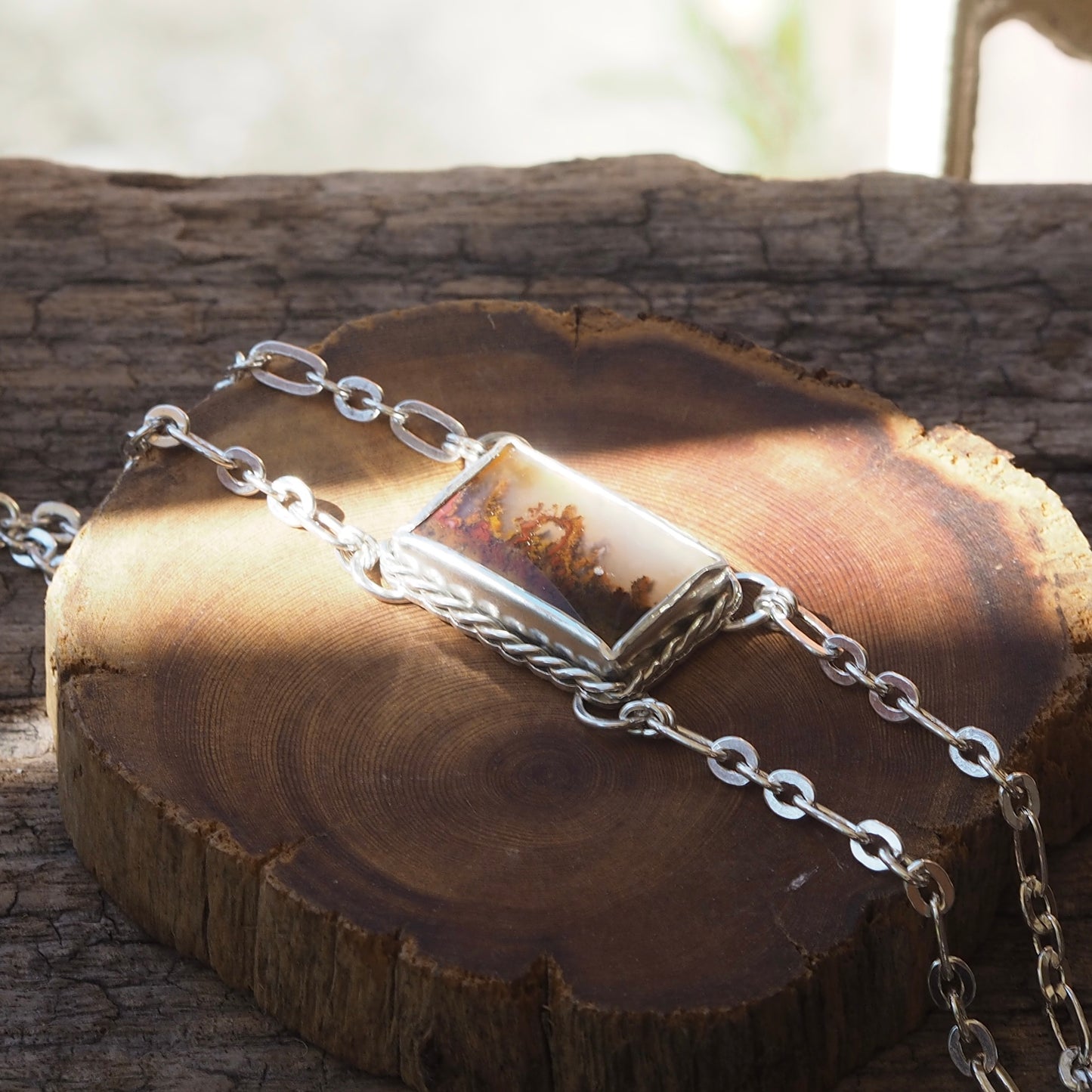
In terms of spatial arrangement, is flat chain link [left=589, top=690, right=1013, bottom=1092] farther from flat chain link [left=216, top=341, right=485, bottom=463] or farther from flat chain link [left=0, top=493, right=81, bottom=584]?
flat chain link [left=0, top=493, right=81, bottom=584]

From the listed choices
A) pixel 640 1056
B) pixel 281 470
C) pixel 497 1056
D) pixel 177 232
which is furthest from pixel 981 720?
pixel 177 232

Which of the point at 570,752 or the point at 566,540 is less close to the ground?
the point at 566,540

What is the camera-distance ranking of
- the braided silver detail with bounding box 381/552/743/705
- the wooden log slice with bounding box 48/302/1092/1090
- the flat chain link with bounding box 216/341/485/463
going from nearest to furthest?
the wooden log slice with bounding box 48/302/1092/1090
the braided silver detail with bounding box 381/552/743/705
the flat chain link with bounding box 216/341/485/463

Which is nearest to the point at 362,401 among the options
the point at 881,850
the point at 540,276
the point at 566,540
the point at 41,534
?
the point at 566,540

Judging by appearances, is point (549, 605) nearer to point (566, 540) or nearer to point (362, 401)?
point (566, 540)

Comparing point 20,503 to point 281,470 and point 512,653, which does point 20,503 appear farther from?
point 512,653

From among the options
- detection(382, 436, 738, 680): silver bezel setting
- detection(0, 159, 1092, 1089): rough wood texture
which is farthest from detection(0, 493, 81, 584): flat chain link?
detection(382, 436, 738, 680): silver bezel setting
